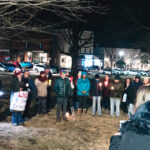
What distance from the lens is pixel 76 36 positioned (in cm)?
1670

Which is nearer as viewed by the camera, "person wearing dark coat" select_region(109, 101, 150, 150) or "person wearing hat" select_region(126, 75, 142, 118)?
"person wearing dark coat" select_region(109, 101, 150, 150)

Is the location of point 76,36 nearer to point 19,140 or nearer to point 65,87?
point 65,87

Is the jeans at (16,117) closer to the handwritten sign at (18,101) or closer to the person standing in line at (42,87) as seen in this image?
the handwritten sign at (18,101)

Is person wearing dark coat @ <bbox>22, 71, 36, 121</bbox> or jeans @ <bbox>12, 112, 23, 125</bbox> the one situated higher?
person wearing dark coat @ <bbox>22, 71, 36, 121</bbox>

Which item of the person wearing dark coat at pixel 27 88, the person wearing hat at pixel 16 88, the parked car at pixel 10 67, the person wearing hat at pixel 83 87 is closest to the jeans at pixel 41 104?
the person wearing dark coat at pixel 27 88

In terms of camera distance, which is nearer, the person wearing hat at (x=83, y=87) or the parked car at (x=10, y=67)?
the person wearing hat at (x=83, y=87)

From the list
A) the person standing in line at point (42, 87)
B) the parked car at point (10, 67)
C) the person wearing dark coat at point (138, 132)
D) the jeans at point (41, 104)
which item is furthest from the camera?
the parked car at point (10, 67)

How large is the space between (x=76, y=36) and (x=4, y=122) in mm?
10589

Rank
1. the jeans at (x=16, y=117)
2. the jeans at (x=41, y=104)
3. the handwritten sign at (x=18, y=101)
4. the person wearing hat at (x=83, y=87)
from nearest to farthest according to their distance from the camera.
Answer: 1. the handwritten sign at (x=18, y=101)
2. the jeans at (x=16, y=117)
3. the jeans at (x=41, y=104)
4. the person wearing hat at (x=83, y=87)

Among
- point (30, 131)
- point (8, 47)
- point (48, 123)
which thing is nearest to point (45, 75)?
point (48, 123)

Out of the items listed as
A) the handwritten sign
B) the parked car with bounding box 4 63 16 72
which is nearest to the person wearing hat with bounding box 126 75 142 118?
the handwritten sign

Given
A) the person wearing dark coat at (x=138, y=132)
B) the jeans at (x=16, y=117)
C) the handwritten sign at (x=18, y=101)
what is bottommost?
the jeans at (x=16, y=117)

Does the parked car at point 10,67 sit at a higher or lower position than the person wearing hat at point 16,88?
higher

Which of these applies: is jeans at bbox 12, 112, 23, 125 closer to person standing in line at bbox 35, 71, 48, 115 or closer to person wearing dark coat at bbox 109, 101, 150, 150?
person standing in line at bbox 35, 71, 48, 115
